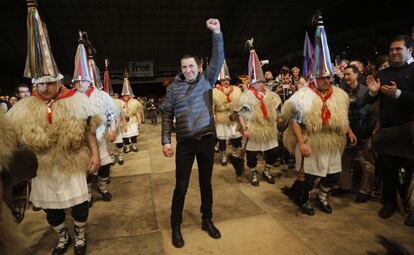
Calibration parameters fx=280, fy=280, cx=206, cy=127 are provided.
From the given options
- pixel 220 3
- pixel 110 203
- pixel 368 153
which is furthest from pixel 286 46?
pixel 110 203

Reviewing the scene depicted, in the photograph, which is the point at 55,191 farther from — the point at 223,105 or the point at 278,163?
the point at 278,163

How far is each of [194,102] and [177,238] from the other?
4.85 feet

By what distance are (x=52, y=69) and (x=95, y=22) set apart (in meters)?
13.0

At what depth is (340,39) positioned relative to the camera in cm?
1284

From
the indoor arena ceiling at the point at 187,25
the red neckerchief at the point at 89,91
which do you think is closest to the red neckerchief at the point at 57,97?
the red neckerchief at the point at 89,91

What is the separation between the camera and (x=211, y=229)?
318cm

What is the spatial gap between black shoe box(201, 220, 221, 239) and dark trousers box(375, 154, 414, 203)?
2171mm

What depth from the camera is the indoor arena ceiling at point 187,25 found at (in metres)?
11.6

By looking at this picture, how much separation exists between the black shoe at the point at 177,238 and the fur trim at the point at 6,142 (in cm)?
193

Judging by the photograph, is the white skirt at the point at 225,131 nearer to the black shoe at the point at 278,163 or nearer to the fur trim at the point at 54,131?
the black shoe at the point at 278,163

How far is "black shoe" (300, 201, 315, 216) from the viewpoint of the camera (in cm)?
358

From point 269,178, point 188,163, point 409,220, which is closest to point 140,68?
point 269,178

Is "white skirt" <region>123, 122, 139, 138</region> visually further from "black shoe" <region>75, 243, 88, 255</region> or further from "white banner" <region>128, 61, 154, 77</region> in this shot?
"white banner" <region>128, 61, 154, 77</region>

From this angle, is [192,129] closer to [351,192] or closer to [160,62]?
[351,192]
